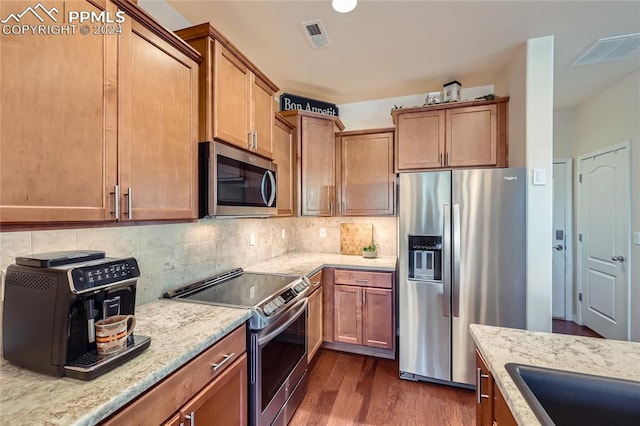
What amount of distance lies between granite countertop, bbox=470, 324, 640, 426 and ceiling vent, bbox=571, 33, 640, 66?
236 cm

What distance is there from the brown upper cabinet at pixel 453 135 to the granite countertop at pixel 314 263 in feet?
3.19

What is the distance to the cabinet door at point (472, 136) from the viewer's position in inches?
99.7

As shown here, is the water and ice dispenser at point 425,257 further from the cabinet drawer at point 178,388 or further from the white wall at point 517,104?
the cabinet drawer at point 178,388

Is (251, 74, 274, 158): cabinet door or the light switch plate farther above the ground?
(251, 74, 274, 158): cabinet door

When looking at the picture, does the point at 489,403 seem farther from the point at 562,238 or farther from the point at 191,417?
the point at 562,238

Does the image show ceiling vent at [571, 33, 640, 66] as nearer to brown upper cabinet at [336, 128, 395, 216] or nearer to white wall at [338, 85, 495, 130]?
white wall at [338, 85, 495, 130]

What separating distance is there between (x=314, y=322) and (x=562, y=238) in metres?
3.38

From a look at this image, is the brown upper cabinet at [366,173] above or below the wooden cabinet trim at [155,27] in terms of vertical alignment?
below

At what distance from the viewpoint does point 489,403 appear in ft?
3.38

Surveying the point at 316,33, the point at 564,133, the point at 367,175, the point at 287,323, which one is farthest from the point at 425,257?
the point at 564,133

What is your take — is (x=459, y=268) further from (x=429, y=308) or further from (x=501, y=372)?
(x=501, y=372)

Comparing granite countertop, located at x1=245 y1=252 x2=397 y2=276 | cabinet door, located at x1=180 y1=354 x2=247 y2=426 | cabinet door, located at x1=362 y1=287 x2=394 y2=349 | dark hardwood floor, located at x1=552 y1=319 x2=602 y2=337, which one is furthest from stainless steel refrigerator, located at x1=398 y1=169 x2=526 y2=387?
dark hardwood floor, located at x1=552 y1=319 x2=602 y2=337

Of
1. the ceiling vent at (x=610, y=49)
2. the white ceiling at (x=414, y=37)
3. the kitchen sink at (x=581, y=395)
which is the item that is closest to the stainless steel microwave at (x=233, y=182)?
the white ceiling at (x=414, y=37)

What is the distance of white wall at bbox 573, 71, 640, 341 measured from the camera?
104 inches
